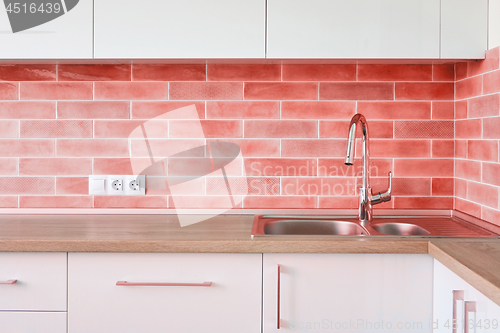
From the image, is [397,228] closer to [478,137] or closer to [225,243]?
[478,137]

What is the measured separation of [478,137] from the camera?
65.3 inches

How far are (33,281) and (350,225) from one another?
3.82 feet

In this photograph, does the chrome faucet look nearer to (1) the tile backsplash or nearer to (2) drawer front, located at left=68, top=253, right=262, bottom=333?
(1) the tile backsplash

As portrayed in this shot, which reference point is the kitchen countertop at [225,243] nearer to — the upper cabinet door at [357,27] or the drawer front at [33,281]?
the drawer front at [33,281]

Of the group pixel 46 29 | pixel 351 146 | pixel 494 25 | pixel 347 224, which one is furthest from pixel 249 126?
pixel 494 25

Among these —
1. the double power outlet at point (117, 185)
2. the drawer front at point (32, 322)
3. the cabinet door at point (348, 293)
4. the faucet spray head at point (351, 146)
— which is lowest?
the drawer front at point (32, 322)

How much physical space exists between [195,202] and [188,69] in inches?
23.1

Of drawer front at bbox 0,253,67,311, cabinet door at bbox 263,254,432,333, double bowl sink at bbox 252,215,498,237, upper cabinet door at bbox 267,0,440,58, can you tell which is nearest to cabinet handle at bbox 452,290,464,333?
cabinet door at bbox 263,254,432,333

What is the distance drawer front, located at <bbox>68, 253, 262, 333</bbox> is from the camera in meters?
1.35

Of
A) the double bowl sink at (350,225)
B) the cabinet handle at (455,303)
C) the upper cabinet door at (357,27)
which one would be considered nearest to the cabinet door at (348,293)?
the cabinet handle at (455,303)

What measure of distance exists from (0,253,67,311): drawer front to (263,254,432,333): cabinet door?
2.14 feet

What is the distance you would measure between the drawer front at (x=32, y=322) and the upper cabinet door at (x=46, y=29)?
0.91 m

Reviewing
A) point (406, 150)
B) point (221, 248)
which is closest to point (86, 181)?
point (221, 248)

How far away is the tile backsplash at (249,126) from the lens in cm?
185
